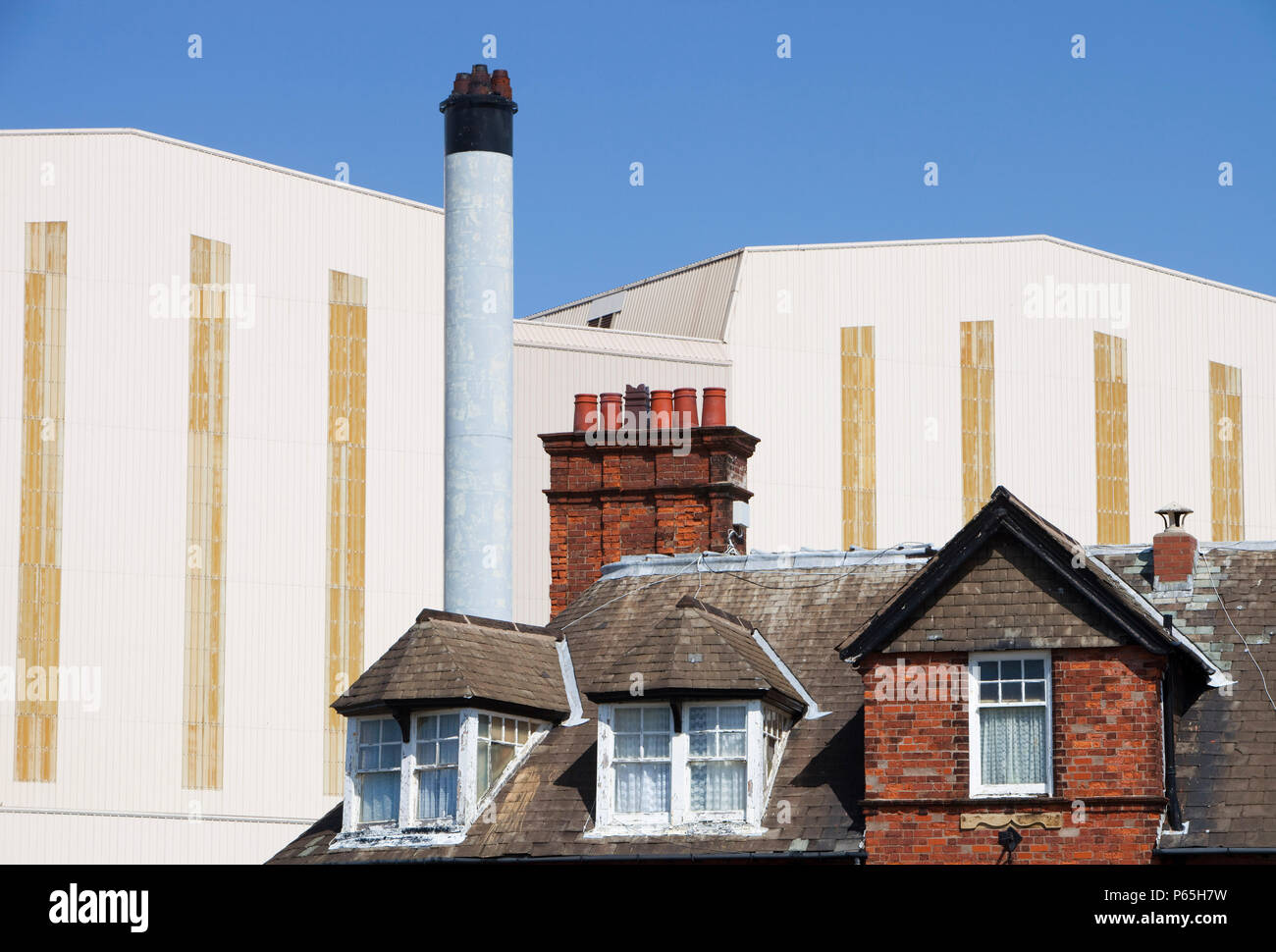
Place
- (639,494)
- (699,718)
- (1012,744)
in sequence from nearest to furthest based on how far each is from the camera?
(1012,744) → (699,718) → (639,494)

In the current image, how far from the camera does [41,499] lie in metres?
63.9

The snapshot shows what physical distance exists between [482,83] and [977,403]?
1153 inches

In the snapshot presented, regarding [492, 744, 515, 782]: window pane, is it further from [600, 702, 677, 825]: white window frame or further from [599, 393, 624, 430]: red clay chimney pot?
[599, 393, 624, 430]: red clay chimney pot

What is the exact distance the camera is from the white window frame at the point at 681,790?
26.0m

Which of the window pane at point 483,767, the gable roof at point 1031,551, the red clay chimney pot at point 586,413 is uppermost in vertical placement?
the red clay chimney pot at point 586,413

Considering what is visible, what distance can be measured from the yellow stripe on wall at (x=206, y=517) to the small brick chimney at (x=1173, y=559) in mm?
41769

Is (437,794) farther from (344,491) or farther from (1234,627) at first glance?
(344,491)

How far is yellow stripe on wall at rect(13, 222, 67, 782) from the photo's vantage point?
205ft

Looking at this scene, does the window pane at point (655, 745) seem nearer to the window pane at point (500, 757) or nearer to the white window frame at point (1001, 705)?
the window pane at point (500, 757)

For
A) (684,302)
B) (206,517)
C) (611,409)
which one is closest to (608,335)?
(684,302)

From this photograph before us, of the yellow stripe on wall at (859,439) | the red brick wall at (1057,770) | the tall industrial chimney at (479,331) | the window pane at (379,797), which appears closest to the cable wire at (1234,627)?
the red brick wall at (1057,770)

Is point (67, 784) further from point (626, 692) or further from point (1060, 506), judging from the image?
point (626, 692)

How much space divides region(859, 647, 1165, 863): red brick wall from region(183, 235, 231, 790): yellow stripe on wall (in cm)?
4255
